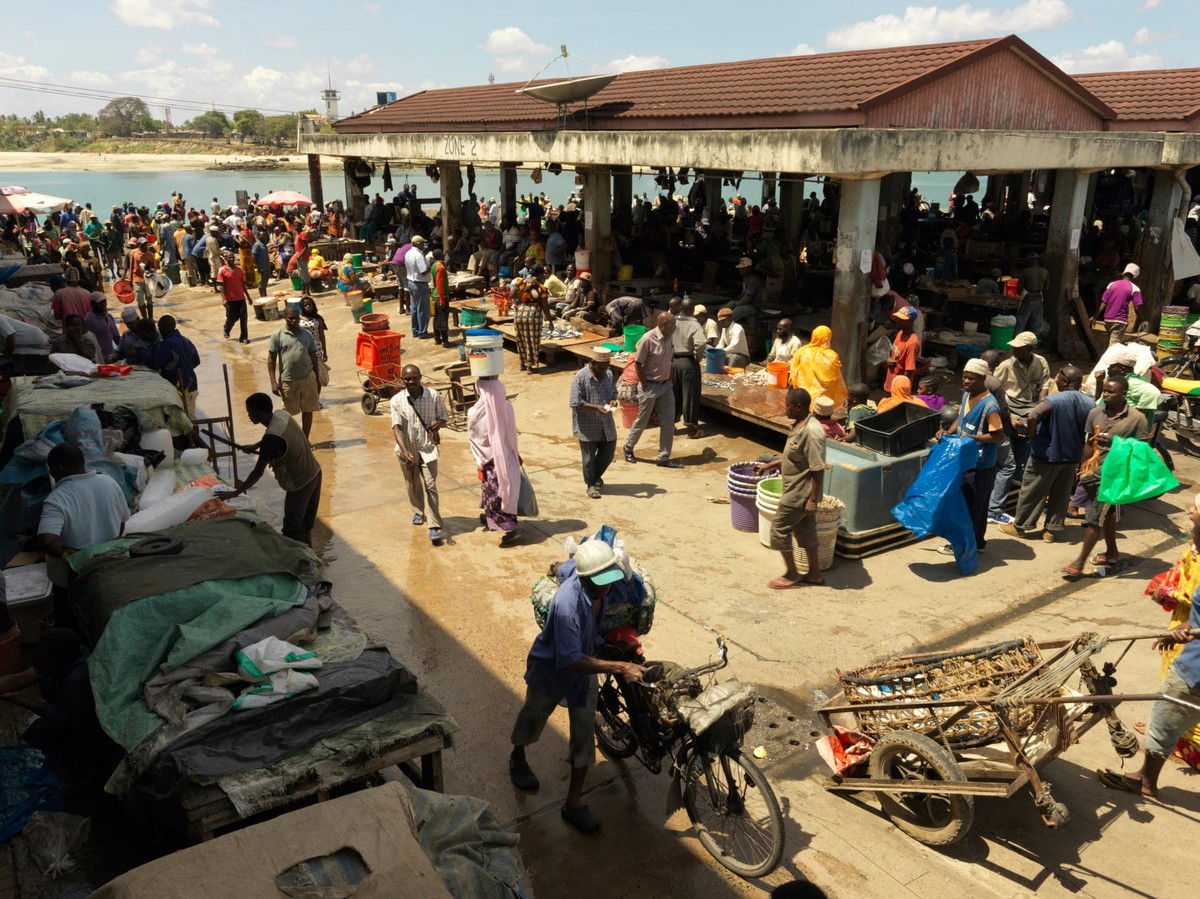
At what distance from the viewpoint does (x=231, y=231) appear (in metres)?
25.7

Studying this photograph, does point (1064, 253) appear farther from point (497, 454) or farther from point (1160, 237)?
point (497, 454)

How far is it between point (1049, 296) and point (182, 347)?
12.6 meters

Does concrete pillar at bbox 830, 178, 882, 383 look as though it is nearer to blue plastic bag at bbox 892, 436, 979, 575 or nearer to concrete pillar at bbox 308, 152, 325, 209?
blue plastic bag at bbox 892, 436, 979, 575

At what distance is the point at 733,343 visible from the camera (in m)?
12.4

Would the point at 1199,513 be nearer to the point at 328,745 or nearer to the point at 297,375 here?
the point at 328,745

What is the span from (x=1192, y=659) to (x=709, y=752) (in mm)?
2490

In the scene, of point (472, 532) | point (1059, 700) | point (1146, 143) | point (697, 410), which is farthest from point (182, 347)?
point (1146, 143)

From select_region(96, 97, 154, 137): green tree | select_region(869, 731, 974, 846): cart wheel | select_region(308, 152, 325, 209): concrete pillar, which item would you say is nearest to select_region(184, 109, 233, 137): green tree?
select_region(96, 97, 154, 137): green tree

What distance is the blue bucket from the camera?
40.3ft

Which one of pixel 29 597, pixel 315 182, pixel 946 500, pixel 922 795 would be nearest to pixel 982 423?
pixel 946 500

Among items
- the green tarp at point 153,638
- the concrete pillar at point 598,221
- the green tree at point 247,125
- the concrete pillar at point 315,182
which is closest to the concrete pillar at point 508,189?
the concrete pillar at point 598,221

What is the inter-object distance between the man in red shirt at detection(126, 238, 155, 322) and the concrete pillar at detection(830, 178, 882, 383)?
46.7 feet

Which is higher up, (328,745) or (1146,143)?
Answer: (1146,143)

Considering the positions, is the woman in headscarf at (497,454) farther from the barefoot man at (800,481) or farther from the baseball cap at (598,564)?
the baseball cap at (598,564)
